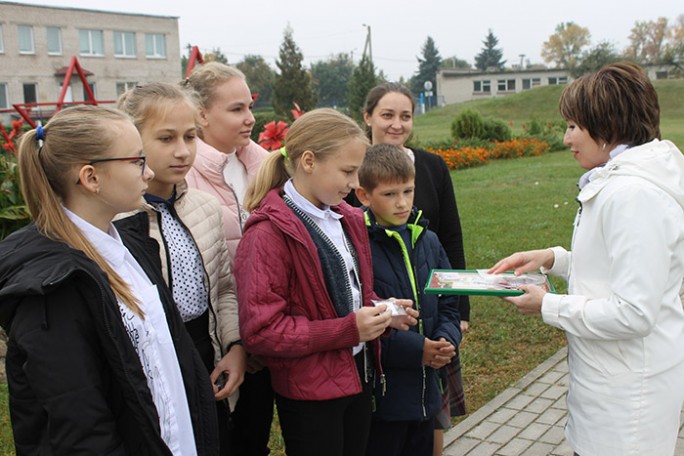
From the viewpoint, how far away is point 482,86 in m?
77.2

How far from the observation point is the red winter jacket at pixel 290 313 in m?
2.38

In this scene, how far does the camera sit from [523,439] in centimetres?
403

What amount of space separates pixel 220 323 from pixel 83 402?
3.13ft

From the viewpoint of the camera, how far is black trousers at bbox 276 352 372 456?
97.6 inches

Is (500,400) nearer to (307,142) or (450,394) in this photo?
(450,394)

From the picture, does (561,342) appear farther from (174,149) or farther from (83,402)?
(83,402)

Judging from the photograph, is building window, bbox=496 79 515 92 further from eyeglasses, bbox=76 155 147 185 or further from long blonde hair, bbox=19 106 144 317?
long blonde hair, bbox=19 106 144 317

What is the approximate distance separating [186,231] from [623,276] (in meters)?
1.50

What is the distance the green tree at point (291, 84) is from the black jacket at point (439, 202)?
3830 cm

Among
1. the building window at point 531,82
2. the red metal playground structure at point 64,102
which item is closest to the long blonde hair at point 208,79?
the red metal playground structure at point 64,102

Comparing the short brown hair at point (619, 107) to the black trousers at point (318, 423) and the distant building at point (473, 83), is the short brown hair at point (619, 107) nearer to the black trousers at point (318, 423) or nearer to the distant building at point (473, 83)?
the black trousers at point (318, 423)

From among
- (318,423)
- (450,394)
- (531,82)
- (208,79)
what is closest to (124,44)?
(531,82)

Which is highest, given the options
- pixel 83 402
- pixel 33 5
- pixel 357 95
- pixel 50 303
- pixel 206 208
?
pixel 33 5

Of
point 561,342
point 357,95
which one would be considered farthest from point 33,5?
point 561,342
